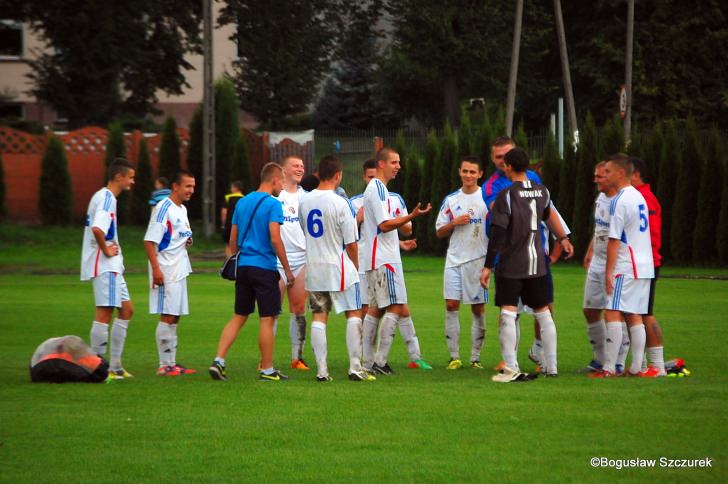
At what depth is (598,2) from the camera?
52.1m

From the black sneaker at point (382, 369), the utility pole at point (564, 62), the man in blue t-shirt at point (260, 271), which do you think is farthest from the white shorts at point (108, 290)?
the utility pole at point (564, 62)

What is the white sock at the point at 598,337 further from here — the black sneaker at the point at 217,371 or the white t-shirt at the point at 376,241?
the black sneaker at the point at 217,371

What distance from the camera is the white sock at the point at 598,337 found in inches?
475

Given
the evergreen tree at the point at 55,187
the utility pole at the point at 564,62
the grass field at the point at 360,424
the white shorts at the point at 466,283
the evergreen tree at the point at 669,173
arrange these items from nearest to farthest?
the grass field at the point at 360,424 < the white shorts at the point at 466,283 < the evergreen tree at the point at 669,173 < the utility pole at the point at 564,62 < the evergreen tree at the point at 55,187

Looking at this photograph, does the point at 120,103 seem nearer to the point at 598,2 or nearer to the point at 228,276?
the point at 598,2

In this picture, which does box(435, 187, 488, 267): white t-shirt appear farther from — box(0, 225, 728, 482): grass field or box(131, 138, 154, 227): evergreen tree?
box(131, 138, 154, 227): evergreen tree

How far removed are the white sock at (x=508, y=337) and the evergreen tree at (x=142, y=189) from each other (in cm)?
2811

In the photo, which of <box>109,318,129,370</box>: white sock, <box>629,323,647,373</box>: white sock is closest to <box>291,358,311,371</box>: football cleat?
<box>109,318,129,370</box>: white sock

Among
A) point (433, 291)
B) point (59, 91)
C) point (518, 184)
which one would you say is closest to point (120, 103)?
point (59, 91)

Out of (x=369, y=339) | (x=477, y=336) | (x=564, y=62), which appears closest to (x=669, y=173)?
(x=564, y=62)

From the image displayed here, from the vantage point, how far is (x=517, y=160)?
11047mm

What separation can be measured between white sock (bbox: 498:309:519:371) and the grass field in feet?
1.22

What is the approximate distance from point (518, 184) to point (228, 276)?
9.42ft

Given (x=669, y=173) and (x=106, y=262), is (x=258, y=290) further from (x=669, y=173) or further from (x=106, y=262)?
(x=669, y=173)
